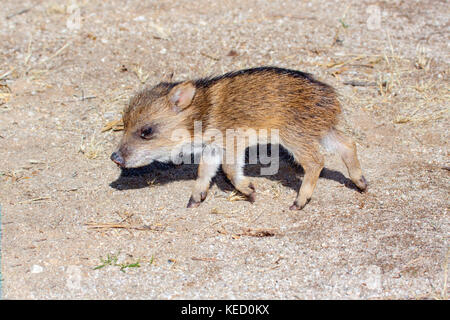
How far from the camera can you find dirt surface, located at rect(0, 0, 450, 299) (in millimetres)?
3988

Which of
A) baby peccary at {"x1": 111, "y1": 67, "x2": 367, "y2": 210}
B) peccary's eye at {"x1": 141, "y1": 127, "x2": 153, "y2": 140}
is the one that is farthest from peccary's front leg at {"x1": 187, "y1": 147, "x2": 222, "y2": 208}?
peccary's eye at {"x1": 141, "y1": 127, "x2": 153, "y2": 140}

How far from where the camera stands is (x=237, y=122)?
16.4 ft

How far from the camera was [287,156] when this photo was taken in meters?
5.96

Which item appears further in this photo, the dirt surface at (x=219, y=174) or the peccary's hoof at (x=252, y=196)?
the peccary's hoof at (x=252, y=196)

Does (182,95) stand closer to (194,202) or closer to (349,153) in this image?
(194,202)

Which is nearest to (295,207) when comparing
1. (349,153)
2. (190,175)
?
(349,153)

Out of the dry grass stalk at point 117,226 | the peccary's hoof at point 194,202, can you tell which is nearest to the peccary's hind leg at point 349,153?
the peccary's hoof at point 194,202

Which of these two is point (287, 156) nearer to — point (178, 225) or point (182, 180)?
point (182, 180)

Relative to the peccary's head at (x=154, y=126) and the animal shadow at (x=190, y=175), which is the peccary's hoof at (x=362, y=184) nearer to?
the animal shadow at (x=190, y=175)

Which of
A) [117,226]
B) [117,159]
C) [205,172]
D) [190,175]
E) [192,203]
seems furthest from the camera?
[190,175]

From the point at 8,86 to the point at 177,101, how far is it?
9.02ft

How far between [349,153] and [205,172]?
1.34 meters

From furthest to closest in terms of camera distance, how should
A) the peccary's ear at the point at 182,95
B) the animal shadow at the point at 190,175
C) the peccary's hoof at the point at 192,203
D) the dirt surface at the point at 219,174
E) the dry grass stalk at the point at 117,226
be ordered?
the animal shadow at the point at 190,175
the peccary's hoof at the point at 192,203
the peccary's ear at the point at 182,95
the dry grass stalk at the point at 117,226
the dirt surface at the point at 219,174

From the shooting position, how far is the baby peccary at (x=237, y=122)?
496 cm
